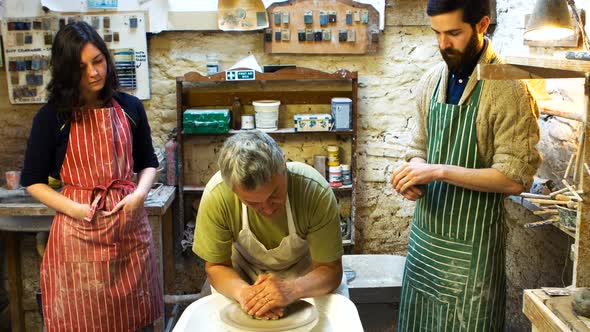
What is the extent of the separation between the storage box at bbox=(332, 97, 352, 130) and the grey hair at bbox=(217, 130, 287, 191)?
1.85 m

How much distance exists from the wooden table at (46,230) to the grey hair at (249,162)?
67.3 inches

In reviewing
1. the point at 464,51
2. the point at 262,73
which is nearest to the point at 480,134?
the point at 464,51

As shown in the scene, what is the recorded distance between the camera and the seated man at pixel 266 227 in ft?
6.31

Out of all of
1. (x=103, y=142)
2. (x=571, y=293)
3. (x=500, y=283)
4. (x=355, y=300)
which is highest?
(x=103, y=142)

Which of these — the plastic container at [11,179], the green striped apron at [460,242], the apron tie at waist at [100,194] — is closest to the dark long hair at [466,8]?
the green striped apron at [460,242]

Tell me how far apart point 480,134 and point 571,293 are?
71 cm

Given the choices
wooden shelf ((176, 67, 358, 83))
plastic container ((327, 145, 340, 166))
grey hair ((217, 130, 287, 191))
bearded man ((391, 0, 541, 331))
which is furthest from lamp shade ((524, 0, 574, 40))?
plastic container ((327, 145, 340, 166))

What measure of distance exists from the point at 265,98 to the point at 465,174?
2.03 meters

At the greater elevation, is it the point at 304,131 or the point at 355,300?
the point at 304,131

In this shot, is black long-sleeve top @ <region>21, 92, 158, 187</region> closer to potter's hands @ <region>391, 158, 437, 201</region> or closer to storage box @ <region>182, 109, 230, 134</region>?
storage box @ <region>182, 109, 230, 134</region>

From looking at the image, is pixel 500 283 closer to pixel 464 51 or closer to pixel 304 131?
pixel 464 51

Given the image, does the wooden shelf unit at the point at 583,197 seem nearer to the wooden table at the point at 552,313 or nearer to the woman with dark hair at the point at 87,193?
the wooden table at the point at 552,313

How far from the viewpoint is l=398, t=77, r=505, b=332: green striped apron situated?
2201mm

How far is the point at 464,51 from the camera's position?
2.17m
